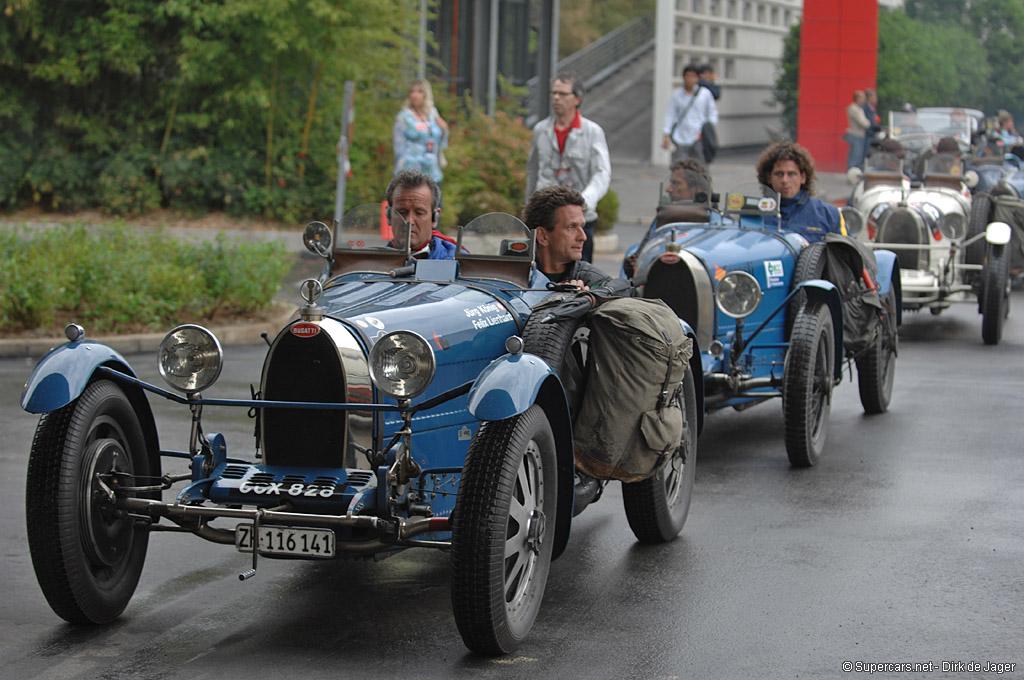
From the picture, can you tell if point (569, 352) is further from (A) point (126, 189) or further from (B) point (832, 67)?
(B) point (832, 67)

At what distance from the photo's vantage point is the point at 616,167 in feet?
109

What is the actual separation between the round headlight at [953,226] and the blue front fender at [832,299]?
5248 millimetres

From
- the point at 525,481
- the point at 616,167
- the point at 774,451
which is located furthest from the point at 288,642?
the point at 616,167

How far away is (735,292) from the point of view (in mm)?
8469

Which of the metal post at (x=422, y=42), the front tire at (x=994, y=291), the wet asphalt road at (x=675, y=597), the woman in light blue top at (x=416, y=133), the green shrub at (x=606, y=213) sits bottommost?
the wet asphalt road at (x=675, y=597)

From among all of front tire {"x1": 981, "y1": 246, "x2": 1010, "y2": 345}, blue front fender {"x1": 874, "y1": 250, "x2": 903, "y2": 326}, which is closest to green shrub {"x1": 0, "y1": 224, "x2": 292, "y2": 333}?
blue front fender {"x1": 874, "y1": 250, "x2": 903, "y2": 326}

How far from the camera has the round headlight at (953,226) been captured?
13.0 m

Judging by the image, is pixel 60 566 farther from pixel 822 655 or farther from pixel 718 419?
pixel 718 419

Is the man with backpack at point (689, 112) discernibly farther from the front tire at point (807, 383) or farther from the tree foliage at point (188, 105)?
the front tire at point (807, 383)

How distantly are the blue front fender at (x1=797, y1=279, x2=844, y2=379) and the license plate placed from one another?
4471mm

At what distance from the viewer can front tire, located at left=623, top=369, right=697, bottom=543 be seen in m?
6.08

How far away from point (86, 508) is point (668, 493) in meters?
2.82

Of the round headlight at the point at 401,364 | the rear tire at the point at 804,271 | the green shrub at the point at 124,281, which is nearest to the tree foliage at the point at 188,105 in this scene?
the green shrub at the point at 124,281

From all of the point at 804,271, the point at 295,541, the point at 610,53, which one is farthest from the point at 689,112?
the point at 610,53
